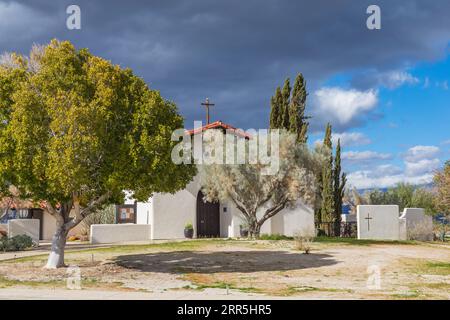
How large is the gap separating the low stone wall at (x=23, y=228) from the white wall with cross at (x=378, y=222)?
21627 millimetres

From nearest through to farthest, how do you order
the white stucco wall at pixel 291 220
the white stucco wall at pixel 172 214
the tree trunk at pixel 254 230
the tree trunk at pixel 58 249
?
the tree trunk at pixel 58 249
the tree trunk at pixel 254 230
the white stucco wall at pixel 172 214
the white stucco wall at pixel 291 220

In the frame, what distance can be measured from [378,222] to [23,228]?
23835mm

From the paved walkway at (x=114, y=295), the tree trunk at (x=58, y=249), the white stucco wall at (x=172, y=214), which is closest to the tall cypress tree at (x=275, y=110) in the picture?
the white stucco wall at (x=172, y=214)

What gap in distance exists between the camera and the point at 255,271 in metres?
18.8

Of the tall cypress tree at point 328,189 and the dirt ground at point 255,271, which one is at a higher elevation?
the tall cypress tree at point 328,189

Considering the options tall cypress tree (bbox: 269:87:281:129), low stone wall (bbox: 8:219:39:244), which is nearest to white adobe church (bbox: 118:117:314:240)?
tall cypress tree (bbox: 269:87:281:129)

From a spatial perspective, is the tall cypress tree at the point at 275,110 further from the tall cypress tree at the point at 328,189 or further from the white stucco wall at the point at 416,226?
the white stucco wall at the point at 416,226

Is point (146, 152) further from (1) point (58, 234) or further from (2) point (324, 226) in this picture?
(2) point (324, 226)

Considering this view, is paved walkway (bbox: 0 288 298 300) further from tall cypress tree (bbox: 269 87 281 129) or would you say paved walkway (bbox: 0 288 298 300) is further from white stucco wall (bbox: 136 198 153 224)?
tall cypress tree (bbox: 269 87 281 129)

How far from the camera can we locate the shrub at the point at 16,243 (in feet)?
94.9

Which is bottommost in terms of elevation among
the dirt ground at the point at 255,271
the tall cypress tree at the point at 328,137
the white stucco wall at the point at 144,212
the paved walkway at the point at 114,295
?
the dirt ground at the point at 255,271

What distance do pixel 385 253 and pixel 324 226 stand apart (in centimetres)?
1622
